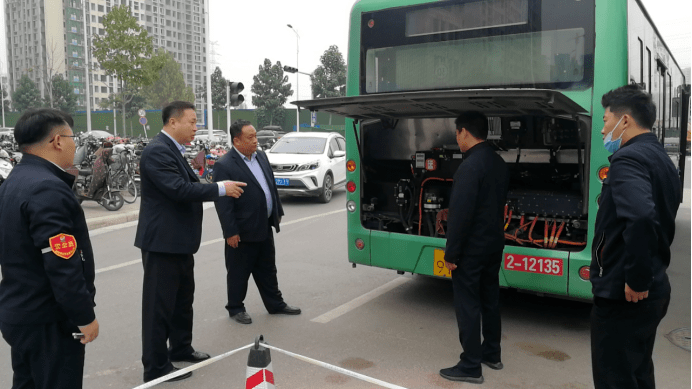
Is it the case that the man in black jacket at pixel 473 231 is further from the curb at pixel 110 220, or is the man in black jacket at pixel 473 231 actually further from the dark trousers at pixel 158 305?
the curb at pixel 110 220

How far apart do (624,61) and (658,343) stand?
2325 mm

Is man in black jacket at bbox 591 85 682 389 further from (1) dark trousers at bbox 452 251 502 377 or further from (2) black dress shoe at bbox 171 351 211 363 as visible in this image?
(2) black dress shoe at bbox 171 351 211 363

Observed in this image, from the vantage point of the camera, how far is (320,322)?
524cm

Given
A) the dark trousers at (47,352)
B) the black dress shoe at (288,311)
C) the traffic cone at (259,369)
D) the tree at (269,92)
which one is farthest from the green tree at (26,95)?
the traffic cone at (259,369)

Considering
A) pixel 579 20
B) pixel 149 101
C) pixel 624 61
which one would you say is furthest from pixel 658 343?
pixel 149 101

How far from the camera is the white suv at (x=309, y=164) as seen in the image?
523 inches

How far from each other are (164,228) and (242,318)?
5.22 ft

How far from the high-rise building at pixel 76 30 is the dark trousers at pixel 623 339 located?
106091 mm

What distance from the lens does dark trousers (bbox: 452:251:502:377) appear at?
13.1 feet

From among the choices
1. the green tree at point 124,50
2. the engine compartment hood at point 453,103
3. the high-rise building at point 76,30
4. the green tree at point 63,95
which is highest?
the high-rise building at point 76,30

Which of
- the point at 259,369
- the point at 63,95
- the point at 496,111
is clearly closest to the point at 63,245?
the point at 259,369

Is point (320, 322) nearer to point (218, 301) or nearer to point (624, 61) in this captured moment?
point (218, 301)

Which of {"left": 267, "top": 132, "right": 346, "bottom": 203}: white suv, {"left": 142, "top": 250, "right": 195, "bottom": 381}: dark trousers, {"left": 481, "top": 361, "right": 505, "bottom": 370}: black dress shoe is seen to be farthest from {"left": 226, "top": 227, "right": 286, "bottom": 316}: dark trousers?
{"left": 267, "top": 132, "right": 346, "bottom": 203}: white suv

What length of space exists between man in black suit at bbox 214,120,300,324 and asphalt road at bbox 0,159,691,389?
34 centimetres
